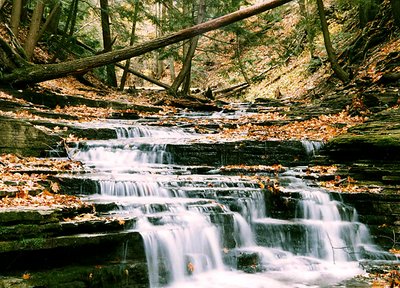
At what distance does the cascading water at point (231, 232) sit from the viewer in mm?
5859

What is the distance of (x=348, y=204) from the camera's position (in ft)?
24.0

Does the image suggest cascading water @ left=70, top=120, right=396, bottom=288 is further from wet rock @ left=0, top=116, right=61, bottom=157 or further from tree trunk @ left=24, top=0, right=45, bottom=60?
tree trunk @ left=24, top=0, right=45, bottom=60

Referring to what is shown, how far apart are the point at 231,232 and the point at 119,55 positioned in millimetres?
6693

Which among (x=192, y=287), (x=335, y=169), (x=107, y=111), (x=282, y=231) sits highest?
(x=107, y=111)

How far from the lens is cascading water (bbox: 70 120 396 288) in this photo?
5.86 meters

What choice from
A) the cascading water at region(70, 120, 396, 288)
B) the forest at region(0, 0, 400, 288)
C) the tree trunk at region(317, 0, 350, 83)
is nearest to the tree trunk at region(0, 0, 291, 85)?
the forest at region(0, 0, 400, 288)

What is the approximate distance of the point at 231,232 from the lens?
659 cm

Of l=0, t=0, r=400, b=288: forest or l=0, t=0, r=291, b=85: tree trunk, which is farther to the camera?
l=0, t=0, r=291, b=85: tree trunk

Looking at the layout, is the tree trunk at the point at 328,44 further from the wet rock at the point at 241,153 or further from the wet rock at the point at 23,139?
the wet rock at the point at 23,139

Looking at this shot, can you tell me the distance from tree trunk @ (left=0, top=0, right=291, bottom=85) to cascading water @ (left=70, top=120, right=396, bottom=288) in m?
4.29

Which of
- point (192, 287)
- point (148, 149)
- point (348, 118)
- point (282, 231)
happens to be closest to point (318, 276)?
point (282, 231)

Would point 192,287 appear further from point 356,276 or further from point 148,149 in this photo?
point 148,149

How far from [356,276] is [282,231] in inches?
54.8

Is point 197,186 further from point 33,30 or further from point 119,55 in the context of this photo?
point 33,30
